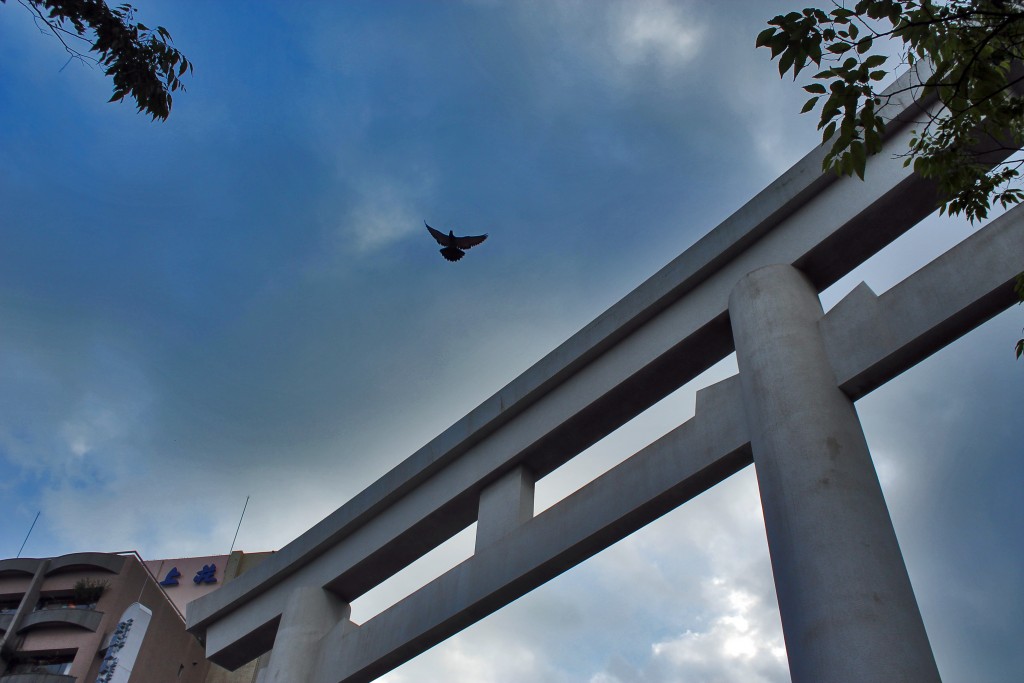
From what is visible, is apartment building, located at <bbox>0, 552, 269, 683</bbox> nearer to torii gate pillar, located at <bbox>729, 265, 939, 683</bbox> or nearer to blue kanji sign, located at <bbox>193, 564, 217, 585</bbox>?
blue kanji sign, located at <bbox>193, 564, 217, 585</bbox>

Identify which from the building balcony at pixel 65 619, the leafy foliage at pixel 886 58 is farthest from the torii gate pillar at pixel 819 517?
the building balcony at pixel 65 619

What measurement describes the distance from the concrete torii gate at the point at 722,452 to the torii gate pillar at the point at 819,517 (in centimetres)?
2

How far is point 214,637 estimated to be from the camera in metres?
13.0

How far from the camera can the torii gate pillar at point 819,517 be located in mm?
5582

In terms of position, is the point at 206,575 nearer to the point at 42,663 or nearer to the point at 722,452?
Result: the point at 42,663

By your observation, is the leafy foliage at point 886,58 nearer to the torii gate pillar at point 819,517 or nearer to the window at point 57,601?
the torii gate pillar at point 819,517

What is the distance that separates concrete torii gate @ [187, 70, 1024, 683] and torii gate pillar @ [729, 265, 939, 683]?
15 millimetres

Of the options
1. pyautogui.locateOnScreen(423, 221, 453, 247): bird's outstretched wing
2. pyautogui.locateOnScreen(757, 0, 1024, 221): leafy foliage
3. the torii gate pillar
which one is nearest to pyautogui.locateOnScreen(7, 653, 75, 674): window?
pyautogui.locateOnScreen(423, 221, 453, 247): bird's outstretched wing

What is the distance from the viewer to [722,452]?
7.67m

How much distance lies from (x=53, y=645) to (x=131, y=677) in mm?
3820

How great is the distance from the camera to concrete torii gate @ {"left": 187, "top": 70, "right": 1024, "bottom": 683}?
6090 millimetres

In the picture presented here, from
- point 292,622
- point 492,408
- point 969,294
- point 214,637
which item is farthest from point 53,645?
point 969,294

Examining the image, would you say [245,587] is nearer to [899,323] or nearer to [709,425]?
[709,425]

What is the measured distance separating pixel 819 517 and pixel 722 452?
5.09 ft
